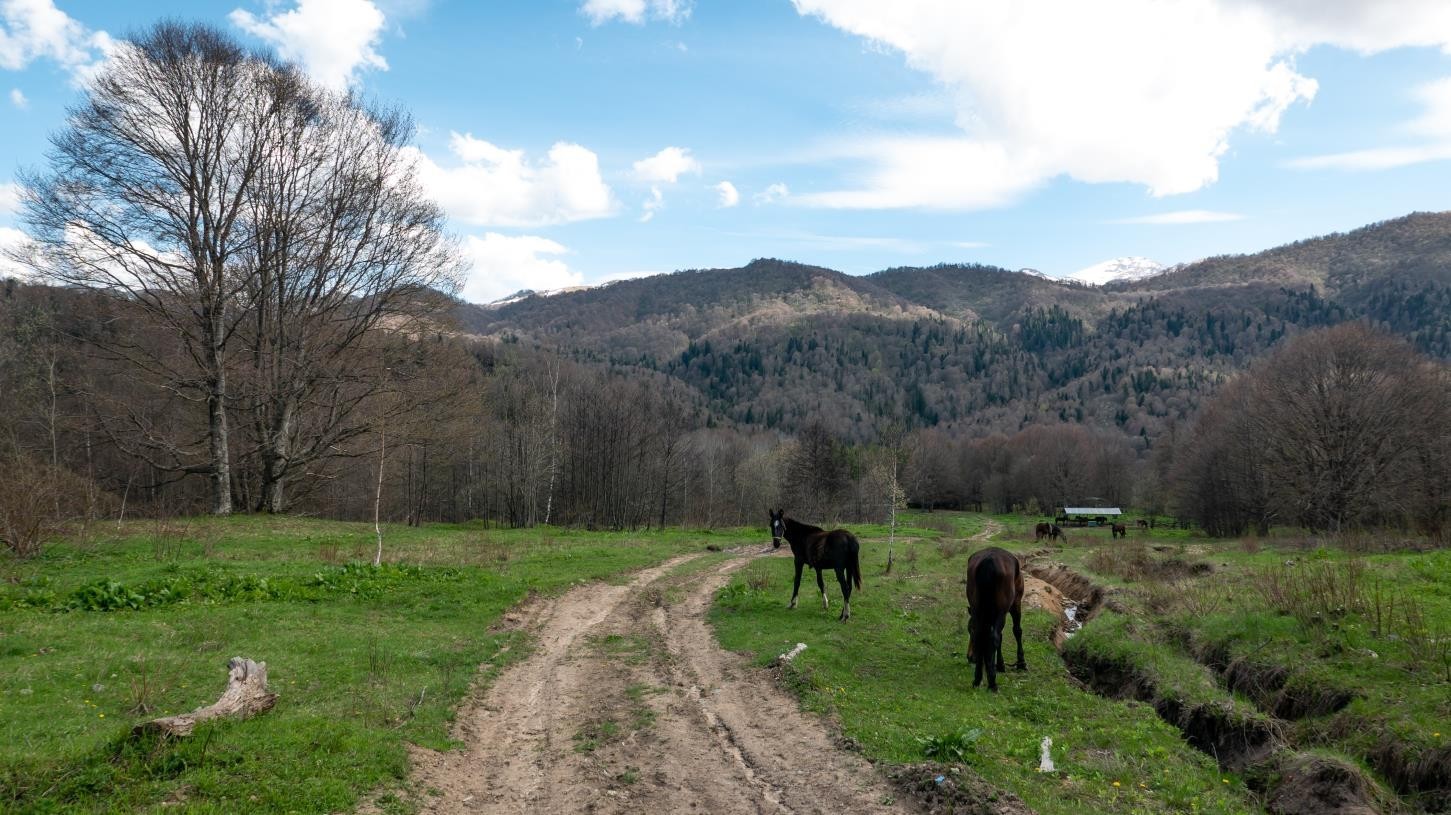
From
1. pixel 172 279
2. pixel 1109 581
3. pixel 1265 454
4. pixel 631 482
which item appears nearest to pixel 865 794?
pixel 1109 581

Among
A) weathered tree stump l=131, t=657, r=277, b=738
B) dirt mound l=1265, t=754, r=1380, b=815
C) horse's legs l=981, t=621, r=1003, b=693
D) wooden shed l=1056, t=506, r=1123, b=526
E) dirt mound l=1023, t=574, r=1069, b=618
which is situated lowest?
wooden shed l=1056, t=506, r=1123, b=526

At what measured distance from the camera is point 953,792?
777 centimetres

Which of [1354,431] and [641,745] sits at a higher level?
[1354,431]

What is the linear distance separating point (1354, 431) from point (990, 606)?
51238 millimetres

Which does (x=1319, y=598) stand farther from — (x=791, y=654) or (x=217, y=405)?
(x=217, y=405)

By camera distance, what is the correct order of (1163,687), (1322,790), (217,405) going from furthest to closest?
1. (217,405)
2. (1163,687)
3. (1322,790)

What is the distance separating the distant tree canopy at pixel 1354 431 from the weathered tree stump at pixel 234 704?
56.7 m

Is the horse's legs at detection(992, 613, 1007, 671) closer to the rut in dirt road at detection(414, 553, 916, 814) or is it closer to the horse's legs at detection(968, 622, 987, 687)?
the horse's legs at detection(968, 622, 987, 687)

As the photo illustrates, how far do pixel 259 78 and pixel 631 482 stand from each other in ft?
131

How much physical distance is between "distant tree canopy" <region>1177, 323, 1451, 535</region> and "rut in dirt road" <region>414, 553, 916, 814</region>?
5033cm

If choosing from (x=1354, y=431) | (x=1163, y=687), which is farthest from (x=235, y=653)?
(x=1354, y=431)

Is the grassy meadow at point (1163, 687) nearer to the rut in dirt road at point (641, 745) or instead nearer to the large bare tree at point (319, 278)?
the rut in dirt road at point (641, 745)

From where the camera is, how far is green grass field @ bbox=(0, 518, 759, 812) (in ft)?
22.9

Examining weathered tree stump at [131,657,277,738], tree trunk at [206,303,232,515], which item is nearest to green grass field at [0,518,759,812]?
weathered tree stump at [131,657,277,738]
